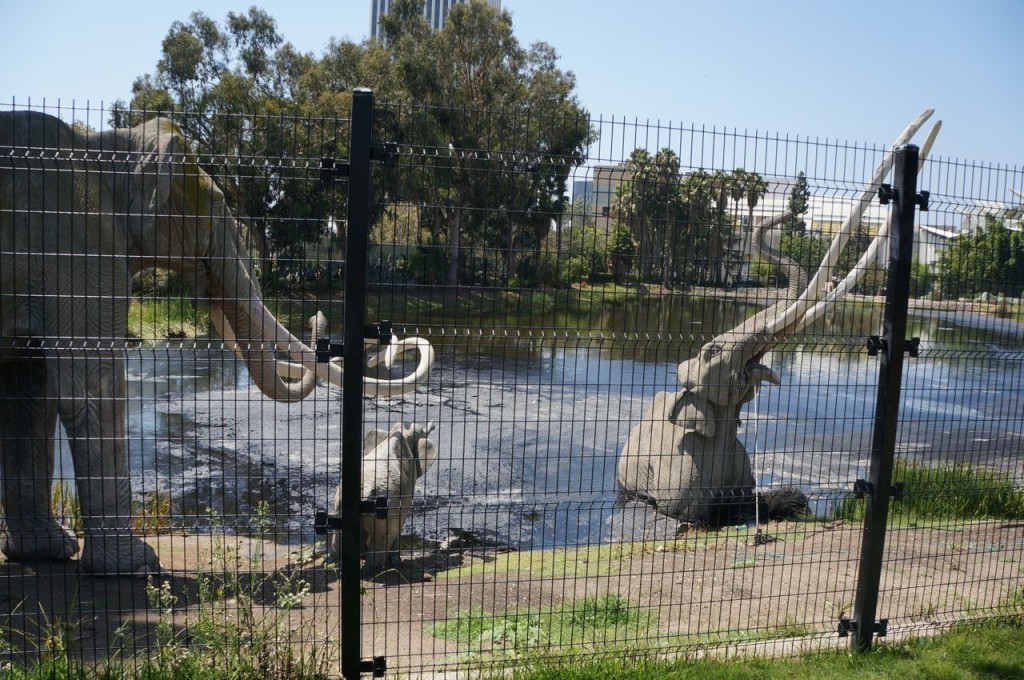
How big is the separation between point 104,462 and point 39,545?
2.48 ft

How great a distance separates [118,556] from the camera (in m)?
6.11

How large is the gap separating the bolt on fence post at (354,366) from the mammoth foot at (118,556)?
2.22m

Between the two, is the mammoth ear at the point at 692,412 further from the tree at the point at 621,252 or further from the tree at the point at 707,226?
the tree at the point at 621,252

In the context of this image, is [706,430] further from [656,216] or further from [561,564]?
[656,216]

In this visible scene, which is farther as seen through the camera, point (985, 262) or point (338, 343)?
point (985, 262)

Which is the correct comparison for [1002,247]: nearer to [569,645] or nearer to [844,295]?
[844,295]

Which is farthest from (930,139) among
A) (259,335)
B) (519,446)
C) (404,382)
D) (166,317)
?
(519,446)

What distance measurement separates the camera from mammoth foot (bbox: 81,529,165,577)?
19.9 ft

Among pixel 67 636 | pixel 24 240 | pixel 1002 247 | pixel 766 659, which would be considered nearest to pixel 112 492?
pixel 24 240

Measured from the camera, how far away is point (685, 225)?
4.95 m

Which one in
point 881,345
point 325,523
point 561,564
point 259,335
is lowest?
point 561,564

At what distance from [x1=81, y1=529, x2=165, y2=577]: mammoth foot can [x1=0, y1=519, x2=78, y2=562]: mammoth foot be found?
0.26 m

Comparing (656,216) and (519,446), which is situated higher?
(656,216)

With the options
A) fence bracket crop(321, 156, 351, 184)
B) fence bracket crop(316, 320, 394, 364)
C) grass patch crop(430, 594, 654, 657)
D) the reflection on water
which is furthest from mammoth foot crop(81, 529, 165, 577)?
fence bracket crop(321, 156, 351, 184)
